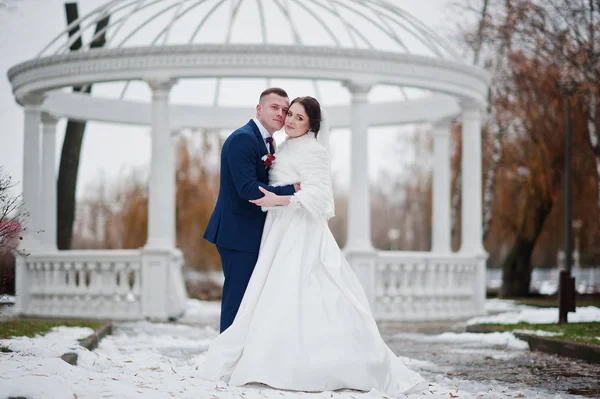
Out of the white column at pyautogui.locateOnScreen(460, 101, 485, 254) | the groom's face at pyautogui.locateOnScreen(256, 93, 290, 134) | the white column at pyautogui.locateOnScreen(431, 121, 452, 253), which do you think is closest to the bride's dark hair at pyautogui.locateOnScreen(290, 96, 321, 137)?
the groom's face at pyautogui.locateOnScreen(256, 93, 290, 134)

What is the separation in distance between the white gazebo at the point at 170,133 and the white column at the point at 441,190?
0.03 meters

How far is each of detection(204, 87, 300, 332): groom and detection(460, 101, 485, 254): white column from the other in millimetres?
9530

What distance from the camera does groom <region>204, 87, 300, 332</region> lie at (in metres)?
6.57

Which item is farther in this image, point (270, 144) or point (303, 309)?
point (270, 144)

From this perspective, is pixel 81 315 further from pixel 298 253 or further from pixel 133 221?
pixel 133 221

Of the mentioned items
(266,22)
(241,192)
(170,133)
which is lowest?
(241,192)

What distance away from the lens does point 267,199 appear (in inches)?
253

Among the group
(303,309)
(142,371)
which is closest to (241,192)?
(303,309)

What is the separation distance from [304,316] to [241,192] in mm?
1060

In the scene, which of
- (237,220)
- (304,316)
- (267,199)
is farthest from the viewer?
(237,220)

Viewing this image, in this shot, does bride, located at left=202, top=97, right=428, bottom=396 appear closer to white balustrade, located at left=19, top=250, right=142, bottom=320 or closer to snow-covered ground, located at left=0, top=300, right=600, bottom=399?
snow-covered ground, located at left=0, top=300, right=600, bottom=399

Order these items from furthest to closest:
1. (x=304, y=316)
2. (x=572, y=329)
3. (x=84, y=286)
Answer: (x=84, y=286) → (x=572, y=329) → (x=304, y=316)

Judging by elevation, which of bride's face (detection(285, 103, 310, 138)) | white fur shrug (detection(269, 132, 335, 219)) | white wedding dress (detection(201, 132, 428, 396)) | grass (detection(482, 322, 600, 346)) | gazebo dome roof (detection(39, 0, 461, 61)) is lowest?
grass (detection(482, 322, 600, 346))

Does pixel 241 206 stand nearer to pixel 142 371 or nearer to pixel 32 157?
pixel 142 371
